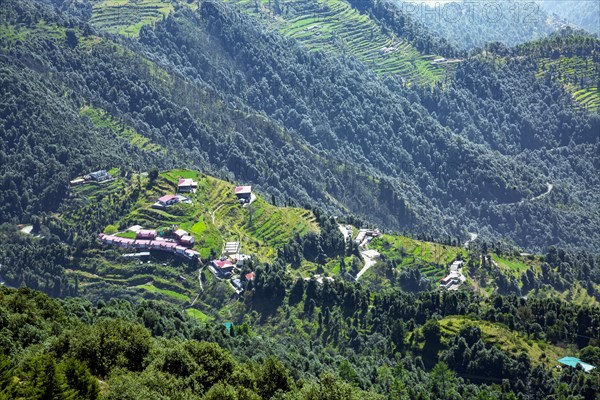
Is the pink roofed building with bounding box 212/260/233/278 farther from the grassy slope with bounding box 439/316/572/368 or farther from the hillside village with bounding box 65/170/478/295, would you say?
the grassy slope with bounding box 439/316/572/368

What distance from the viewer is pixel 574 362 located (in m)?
141

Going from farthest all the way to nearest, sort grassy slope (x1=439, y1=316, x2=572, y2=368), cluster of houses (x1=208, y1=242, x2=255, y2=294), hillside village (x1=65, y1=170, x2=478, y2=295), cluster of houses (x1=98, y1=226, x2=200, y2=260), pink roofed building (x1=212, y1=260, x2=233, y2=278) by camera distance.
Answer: cluster of houses (x1=98, y1=226, x2=200, y2=260) < hillside village (x1=65, y1=170, x2=478, y2=295) < pink roofed building (x1=212, y1=260, x2=233, y2=278) < cluster of houses (x1=208, y1=242, x2=255, y2=294) < grassy slope (x1=439, y1=316, x2=572, y2=368)

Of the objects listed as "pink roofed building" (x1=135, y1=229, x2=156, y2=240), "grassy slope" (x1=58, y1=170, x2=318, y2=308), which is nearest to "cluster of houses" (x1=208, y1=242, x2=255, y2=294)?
"grassy slope" (x1=58, y1=170, x2=318, y2=308)

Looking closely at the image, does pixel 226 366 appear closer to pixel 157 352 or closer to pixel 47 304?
pixel 157 352

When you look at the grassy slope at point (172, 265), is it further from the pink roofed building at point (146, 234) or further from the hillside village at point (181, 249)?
the pink roofed building at point (146, 234)

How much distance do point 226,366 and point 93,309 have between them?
41771 millimetres

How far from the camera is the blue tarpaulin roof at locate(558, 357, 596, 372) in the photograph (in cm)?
13762

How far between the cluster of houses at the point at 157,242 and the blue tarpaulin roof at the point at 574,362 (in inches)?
3104

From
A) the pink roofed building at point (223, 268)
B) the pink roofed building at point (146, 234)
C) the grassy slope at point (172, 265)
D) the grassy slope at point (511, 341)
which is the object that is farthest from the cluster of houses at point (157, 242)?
the grassy slope at point (511, 341)

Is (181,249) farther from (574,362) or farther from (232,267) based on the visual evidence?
(574,362)

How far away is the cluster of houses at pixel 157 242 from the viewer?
183812mm

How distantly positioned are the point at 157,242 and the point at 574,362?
300ft

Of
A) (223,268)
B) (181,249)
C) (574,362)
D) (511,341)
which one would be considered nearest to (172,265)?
(181,249)

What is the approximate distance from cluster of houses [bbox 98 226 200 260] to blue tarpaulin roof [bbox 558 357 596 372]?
7885 centimetres
